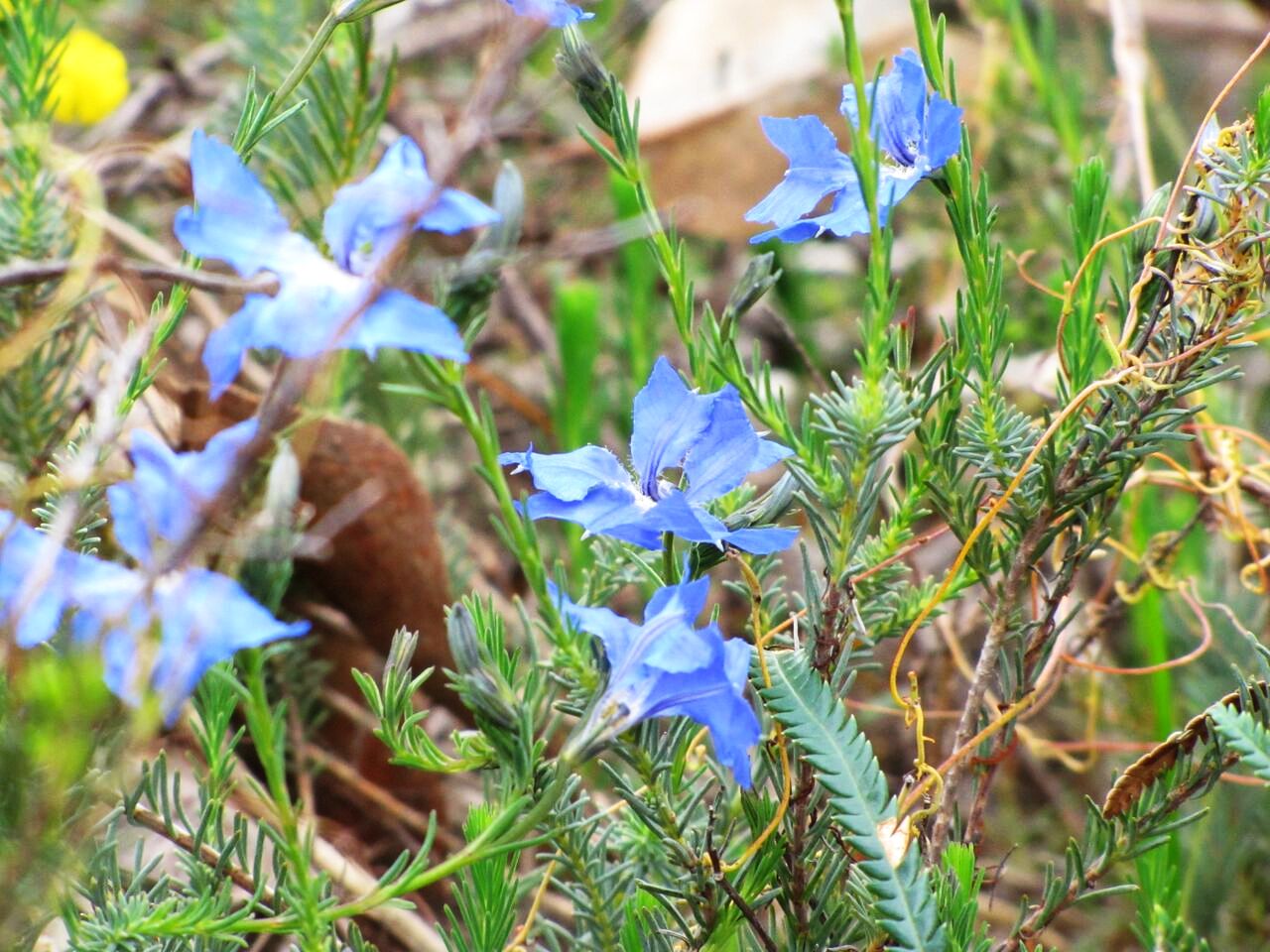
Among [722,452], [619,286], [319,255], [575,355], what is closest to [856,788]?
[722,452]

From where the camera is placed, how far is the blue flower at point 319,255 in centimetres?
54

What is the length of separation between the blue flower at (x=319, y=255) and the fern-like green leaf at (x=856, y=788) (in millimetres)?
280

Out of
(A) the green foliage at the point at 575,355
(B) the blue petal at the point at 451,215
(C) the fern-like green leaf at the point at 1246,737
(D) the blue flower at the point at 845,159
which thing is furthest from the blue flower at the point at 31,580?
(A) the green foliage at the point at 575,355

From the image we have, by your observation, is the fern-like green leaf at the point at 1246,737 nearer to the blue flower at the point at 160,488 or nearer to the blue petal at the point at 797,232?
the blue petal at the point at 797,232

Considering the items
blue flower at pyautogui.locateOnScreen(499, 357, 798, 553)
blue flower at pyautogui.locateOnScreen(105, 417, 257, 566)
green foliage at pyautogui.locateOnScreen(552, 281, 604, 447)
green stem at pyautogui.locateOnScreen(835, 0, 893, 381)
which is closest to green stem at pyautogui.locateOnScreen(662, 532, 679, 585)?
blue flower at pyautogui.locateOnScreen(499, 357, 798, 553)

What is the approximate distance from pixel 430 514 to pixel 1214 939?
2.89 ft

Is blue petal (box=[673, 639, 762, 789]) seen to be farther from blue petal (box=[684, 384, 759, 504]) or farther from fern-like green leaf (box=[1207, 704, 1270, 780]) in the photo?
fern-like green leaf (box=[1207, 704, 1270, 780])

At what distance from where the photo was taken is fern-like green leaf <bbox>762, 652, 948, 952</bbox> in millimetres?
652

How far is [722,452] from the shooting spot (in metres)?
0.71

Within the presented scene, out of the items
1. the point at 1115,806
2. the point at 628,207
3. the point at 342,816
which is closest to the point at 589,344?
the point at 628,207

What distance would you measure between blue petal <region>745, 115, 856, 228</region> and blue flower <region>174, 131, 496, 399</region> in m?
0.23

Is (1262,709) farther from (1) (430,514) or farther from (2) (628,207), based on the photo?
(2) (628,207)

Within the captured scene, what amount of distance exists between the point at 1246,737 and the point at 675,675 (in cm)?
32

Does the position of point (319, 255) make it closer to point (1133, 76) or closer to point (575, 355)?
point (575, 355)
